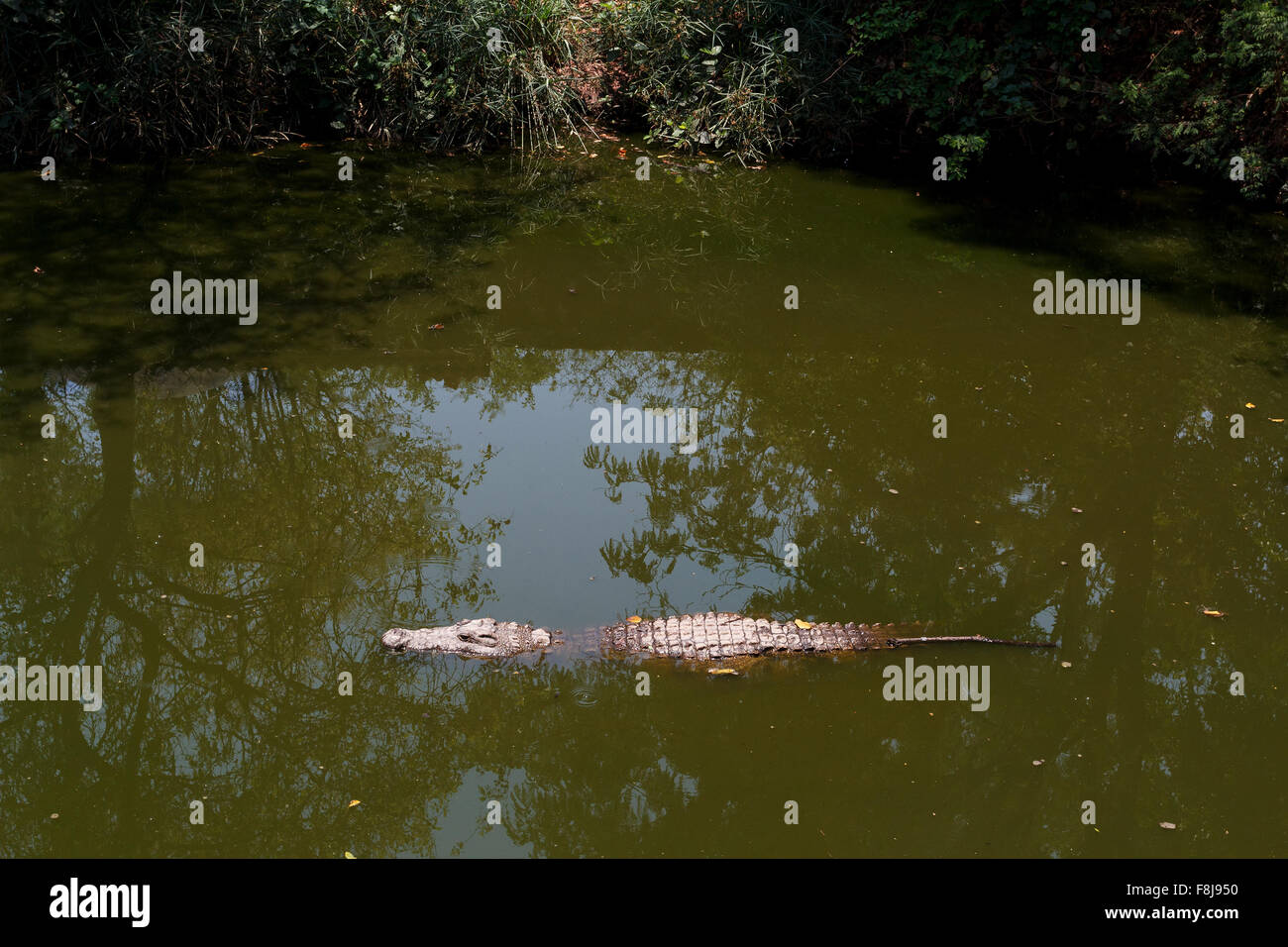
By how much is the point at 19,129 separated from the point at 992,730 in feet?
36.3

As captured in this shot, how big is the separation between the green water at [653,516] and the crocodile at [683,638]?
98mm

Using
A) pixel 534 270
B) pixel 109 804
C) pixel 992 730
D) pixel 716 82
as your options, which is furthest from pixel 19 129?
pixel 992 730

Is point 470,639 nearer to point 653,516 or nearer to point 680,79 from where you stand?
point 653,516

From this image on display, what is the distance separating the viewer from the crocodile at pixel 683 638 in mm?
5781

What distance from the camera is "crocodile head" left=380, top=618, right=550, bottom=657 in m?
5.76

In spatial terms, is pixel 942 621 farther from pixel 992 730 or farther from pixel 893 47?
pixel 893 47

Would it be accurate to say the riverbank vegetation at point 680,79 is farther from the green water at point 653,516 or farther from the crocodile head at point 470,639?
the crocodile head at point 470,639

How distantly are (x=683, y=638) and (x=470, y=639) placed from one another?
107 centimetres

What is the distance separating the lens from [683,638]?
5.85m

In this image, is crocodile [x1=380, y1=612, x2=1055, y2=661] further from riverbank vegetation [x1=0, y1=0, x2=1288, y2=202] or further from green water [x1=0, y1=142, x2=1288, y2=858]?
riverbank vegetation [x1=0, y1=0, x2=1288, y2=202]

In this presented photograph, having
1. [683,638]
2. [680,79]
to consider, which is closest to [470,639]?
[683,638]

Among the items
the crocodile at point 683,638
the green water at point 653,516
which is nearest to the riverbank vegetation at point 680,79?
the green water at point 653,516

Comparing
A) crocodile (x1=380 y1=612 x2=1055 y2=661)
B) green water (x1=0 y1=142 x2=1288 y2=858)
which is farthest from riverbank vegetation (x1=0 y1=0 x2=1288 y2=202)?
crocodile (x1=380 y1=612 x2=1055 y2=661)

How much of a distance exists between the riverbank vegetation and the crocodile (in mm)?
7432
